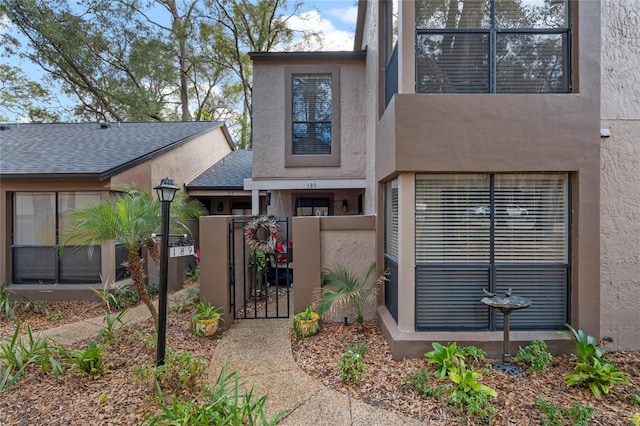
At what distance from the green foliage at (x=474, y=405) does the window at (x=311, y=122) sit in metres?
6.26

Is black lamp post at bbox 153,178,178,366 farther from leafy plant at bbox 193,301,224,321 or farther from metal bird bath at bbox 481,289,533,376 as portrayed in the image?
metal bird bath at bbox 481,289,533,376

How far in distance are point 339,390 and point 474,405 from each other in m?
1.60

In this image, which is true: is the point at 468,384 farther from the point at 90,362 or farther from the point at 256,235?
the point at 90,362

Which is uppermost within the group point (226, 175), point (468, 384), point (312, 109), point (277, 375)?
point (312, 109)

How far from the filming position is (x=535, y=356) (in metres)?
4.45

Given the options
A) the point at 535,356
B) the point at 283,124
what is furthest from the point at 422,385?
the point at 283,124

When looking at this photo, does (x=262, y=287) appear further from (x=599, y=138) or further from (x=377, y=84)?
(x=599, y=138)

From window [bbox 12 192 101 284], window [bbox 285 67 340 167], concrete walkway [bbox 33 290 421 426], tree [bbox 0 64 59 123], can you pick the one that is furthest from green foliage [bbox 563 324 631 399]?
tree [bbox 0 64 59 123]

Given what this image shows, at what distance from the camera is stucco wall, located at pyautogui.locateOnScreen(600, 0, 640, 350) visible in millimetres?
4836

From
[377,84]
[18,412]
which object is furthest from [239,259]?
[377,84]

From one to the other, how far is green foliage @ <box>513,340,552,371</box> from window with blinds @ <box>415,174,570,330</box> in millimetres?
348

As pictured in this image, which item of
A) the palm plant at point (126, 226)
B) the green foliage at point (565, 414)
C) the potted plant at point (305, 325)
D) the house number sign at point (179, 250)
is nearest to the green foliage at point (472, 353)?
the green foliage at point (565, 414)

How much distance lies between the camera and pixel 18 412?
3.77 meters

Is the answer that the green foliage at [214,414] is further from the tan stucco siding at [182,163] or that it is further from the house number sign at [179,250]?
the tan stucco siding at [182,163]
